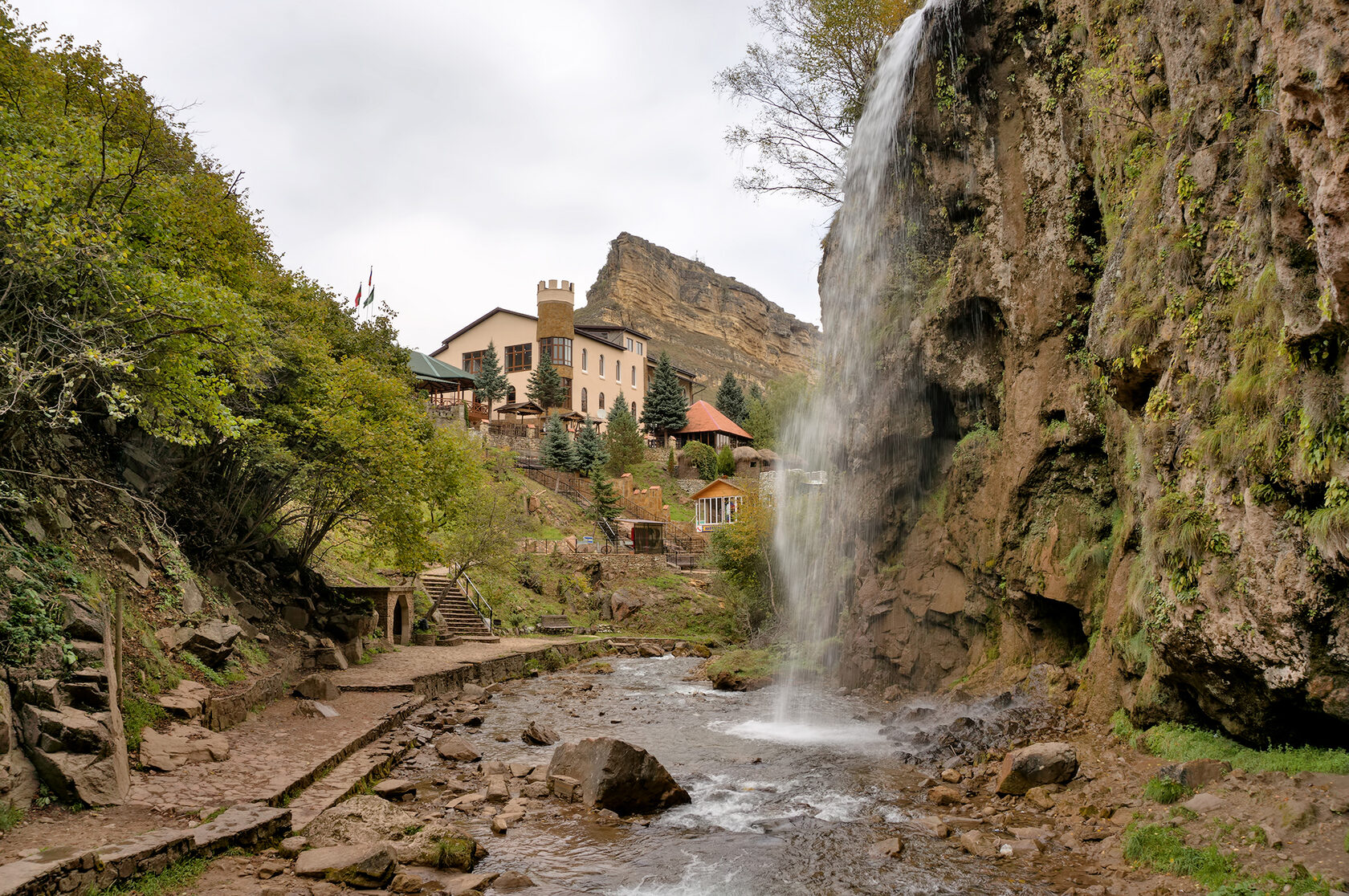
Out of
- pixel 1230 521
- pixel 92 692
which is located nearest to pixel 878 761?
pixel 1230 521

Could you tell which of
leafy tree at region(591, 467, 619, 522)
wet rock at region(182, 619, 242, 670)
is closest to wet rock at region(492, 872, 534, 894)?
wet rock at region(182, 619, 242, 670)

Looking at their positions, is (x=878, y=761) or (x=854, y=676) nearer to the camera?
(x=878, y=761)

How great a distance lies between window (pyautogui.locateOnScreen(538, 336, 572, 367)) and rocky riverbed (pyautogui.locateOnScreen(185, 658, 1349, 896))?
51.2 metres

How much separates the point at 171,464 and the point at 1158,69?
1727cm

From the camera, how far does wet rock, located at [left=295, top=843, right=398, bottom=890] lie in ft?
22.8

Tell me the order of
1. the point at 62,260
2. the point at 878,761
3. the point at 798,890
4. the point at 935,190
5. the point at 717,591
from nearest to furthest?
the point at 798,890 < the point at 62,260 < the point at 878,761 < the point at 935,190 < the point at 717,591

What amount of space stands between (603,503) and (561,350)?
75.5 feet

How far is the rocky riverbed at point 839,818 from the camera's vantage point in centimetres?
695

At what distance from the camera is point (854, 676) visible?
59.8 ft

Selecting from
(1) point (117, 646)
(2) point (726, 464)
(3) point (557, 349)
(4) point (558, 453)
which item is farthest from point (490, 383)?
(1) point (117, 646)

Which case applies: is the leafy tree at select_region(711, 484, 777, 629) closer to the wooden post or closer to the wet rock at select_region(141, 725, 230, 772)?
the wet rock at select_region(141, 725, 230, 772)

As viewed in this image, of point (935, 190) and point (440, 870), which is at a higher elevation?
point (935, 190)

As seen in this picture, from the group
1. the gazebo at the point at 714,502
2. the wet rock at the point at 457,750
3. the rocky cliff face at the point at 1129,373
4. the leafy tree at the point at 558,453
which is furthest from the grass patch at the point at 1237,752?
the leafy tree at the point at 558,453

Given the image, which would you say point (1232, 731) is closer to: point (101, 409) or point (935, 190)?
point (935, 190)
